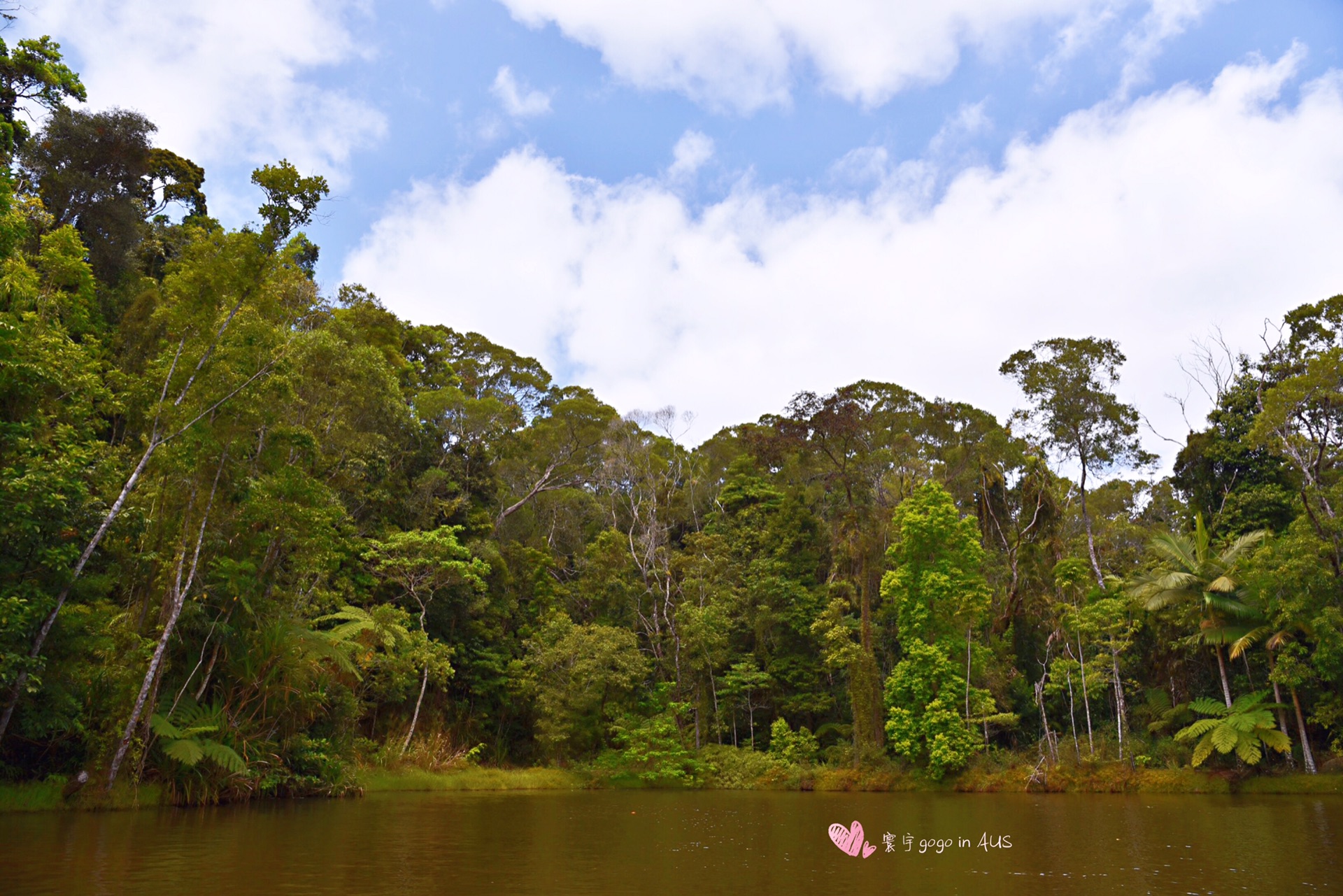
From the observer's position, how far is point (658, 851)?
9914 mm

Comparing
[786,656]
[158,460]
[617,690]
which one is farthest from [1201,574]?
[158,460]

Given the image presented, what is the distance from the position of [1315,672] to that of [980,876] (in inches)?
714

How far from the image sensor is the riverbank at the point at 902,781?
20938 millimetres

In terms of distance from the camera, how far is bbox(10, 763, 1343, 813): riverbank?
2094cm

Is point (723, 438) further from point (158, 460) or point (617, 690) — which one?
point (158, 460)

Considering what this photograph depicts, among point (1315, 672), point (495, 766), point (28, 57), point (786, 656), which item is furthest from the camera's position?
point (786, 656)

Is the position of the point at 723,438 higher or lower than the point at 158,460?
higher

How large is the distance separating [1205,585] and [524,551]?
835 inches

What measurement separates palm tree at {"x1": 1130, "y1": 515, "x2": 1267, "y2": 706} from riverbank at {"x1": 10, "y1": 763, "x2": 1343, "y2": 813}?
7.17ft

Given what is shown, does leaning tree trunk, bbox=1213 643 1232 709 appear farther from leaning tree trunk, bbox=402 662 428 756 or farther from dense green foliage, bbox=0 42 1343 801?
leaning tree trunk, bbox=402 662 428 756

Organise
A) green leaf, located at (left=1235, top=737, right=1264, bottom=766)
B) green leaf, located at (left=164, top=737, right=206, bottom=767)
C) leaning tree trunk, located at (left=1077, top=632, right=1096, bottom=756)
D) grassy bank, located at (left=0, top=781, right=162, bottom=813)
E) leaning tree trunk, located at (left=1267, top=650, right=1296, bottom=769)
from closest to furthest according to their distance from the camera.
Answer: grassy bank, located at (left=0, top=781, right=162, bottom=813) < green leaf, located at (left=164, top=737, right=206, bottom=767) < green leaf, located at (left=1235, top=737, right=1264, bottom=766) < leaning tree trunk, located at (left=1267, top=650, right=1296, bottom=769) < leaning tree trunk, located at (left=1077, top=632, right=1096, bottom=756)

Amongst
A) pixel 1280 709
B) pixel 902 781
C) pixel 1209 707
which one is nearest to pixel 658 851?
pixel 902 781

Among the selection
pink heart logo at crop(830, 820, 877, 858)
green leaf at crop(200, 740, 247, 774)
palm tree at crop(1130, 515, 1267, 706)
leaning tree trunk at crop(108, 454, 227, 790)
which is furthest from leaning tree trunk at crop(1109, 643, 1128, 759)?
leaning tree trunk at crop(108, 454, 227, 790)

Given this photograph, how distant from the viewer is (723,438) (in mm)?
44562
